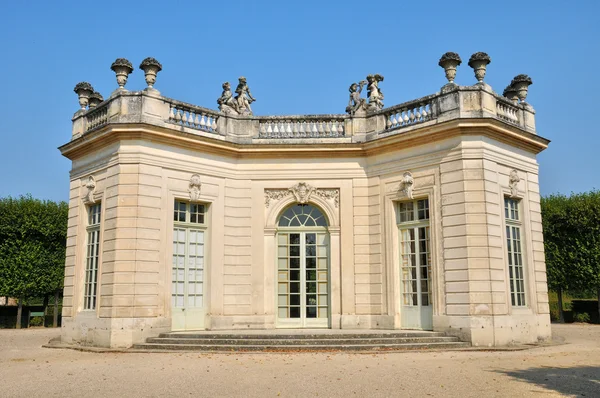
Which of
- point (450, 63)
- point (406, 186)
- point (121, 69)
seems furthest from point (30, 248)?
point (450, 63)

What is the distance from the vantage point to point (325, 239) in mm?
13398

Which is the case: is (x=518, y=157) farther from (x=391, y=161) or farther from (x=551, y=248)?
(x=551, y=248)

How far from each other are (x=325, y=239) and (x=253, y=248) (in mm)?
1674

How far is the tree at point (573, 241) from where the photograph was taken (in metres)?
19.7

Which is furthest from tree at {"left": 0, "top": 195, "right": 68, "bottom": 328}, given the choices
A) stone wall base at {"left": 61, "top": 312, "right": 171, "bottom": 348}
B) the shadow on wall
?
the shadow on wall

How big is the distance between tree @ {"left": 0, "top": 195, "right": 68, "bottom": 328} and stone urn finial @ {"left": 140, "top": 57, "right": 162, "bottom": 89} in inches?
408

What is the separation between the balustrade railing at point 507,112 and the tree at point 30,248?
605 inches

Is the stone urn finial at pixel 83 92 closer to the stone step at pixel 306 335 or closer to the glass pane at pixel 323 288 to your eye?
the stone step at pixel 306 335

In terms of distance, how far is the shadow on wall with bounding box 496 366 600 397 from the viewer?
639cm

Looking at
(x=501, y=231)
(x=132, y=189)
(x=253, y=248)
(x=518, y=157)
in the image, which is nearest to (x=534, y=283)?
(x=501, y=231)

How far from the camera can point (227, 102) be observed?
45.1ft

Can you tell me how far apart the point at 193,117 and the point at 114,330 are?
483 centimetres

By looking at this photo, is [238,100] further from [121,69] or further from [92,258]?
[92,258]

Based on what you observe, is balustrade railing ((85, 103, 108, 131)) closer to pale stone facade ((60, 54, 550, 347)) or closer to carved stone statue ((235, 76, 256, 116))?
pale stone facade ((60, 54, 550, 347))
